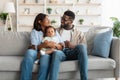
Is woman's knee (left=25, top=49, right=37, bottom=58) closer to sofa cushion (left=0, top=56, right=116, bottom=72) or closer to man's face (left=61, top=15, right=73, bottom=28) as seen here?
sofa cushion (left=0, top=56, right=116, bottom=72)

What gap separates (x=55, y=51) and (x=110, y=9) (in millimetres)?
4113

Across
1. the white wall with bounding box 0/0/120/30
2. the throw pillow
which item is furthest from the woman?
the white wall with bounding box 0/0/120/30

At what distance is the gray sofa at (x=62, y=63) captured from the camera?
9.52 ft

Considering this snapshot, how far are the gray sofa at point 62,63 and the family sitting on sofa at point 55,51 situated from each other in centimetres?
10

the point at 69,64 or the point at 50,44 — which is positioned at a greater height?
the point at 50,44

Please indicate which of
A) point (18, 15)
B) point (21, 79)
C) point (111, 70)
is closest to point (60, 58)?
point (21, 79)

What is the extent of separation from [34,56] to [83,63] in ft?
2.00

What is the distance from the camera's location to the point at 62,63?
291cm

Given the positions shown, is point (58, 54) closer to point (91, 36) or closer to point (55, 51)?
point (55, 51)

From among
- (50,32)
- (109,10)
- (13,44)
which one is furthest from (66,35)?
(109,10)

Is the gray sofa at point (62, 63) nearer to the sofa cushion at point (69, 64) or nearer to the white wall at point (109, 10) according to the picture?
the sofa cushion at point (69, 64)

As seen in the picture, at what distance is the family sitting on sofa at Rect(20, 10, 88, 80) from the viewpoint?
2787 millimetres

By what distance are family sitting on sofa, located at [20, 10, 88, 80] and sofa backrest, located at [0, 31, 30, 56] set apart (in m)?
0.24

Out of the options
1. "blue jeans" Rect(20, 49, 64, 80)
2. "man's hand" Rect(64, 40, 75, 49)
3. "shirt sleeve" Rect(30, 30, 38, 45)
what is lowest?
"blue jeans" Rect(20, 49, 64, 80)
